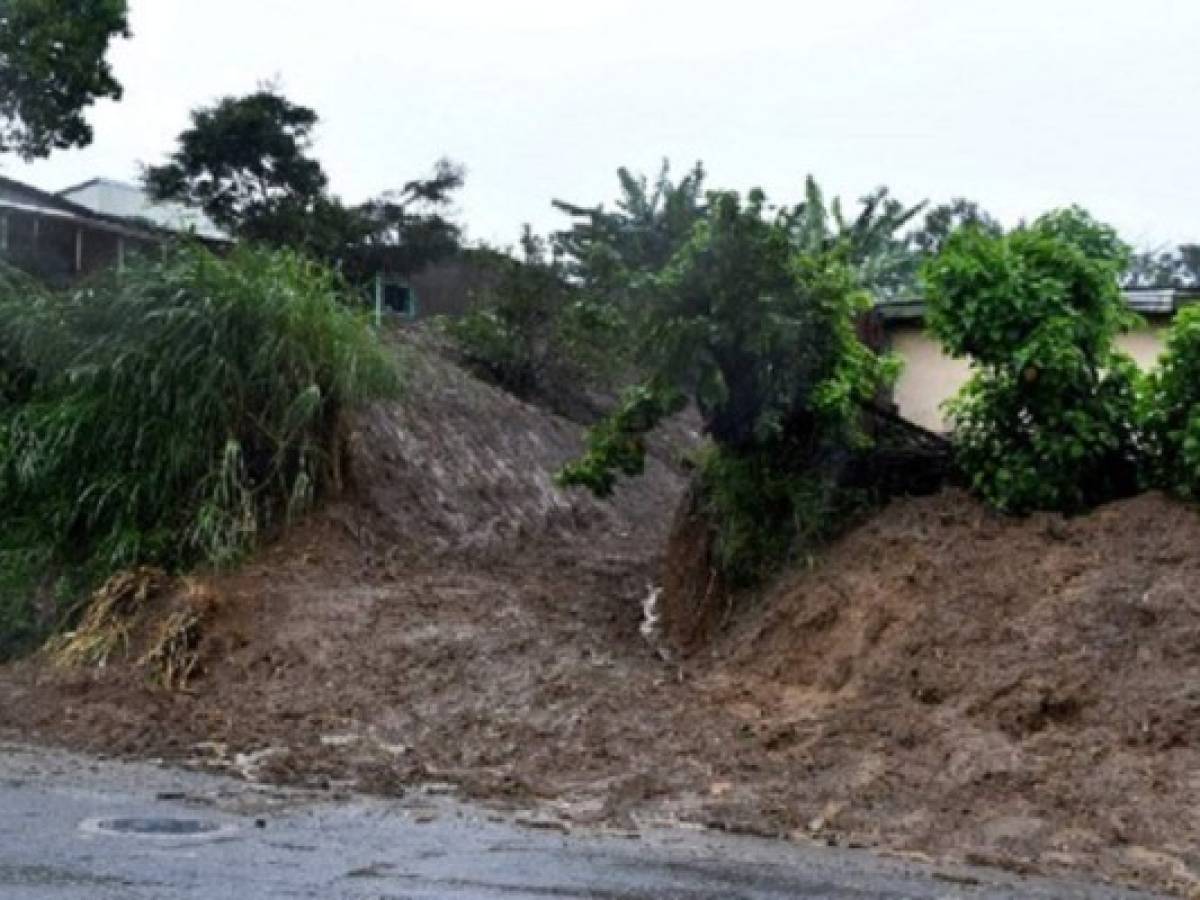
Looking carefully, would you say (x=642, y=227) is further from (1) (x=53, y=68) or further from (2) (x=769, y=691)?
(1) (x=53, y=68)

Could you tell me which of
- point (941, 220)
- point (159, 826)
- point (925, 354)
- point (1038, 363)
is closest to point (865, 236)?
point (925, 354)

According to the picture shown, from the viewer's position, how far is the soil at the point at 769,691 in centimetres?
997

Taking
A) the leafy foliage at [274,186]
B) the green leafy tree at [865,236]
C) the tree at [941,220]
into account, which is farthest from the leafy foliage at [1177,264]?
the leafy foliage at [274,186]

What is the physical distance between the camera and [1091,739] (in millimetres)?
10391

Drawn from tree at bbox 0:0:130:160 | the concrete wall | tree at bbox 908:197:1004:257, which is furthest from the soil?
tree at bbox 908:197:1004:257

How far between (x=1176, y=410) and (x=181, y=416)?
825 centimetres

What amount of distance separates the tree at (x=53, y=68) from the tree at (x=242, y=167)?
2061mm

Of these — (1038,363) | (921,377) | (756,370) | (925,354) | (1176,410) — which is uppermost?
(925,354)

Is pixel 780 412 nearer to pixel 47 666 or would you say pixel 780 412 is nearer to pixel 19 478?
pixel 47 666

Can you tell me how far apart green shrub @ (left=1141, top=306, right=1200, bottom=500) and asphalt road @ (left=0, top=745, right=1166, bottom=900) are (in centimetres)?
458

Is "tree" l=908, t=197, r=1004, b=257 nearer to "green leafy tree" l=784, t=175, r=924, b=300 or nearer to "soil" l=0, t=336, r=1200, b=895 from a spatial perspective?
"green leafy tree" l=784, t=175, r=924, b=300

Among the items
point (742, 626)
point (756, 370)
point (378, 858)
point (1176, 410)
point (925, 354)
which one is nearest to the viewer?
point (378, 858)

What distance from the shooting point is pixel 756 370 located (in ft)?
45.2

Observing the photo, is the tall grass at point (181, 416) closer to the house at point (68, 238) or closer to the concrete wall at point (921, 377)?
the house at point (68, 238)
